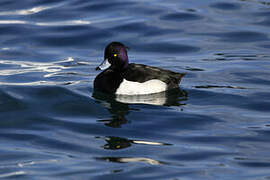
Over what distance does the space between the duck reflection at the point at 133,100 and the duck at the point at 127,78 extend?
0.29ft

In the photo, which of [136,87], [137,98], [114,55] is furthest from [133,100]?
[114,55]

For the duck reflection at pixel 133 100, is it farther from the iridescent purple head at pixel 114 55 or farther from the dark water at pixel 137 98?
the iridescent purple head at pixel 114 55

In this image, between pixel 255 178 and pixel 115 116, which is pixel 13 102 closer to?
pixel 115 116

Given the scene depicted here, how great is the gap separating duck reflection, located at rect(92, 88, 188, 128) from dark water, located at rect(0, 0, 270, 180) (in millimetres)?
36

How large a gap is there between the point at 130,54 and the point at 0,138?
6.05m

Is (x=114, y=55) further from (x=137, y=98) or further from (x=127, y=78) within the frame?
(x=137, y=98)

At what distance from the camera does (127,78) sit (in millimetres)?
11906

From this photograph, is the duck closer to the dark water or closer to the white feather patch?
the white feather patch

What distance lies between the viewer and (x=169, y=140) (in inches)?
369

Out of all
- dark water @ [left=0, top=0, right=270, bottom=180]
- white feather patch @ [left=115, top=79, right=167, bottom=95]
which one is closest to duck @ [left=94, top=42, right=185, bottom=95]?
white feather patch @ [left=115, top=79, right=167, bottom=95]

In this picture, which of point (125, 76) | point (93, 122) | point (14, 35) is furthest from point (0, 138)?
point (14, 35)

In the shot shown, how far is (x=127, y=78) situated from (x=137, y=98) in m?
0.42

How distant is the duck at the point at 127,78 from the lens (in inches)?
468

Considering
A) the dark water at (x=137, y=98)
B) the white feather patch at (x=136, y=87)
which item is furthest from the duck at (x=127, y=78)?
the dark water at (x=137, y=98)
